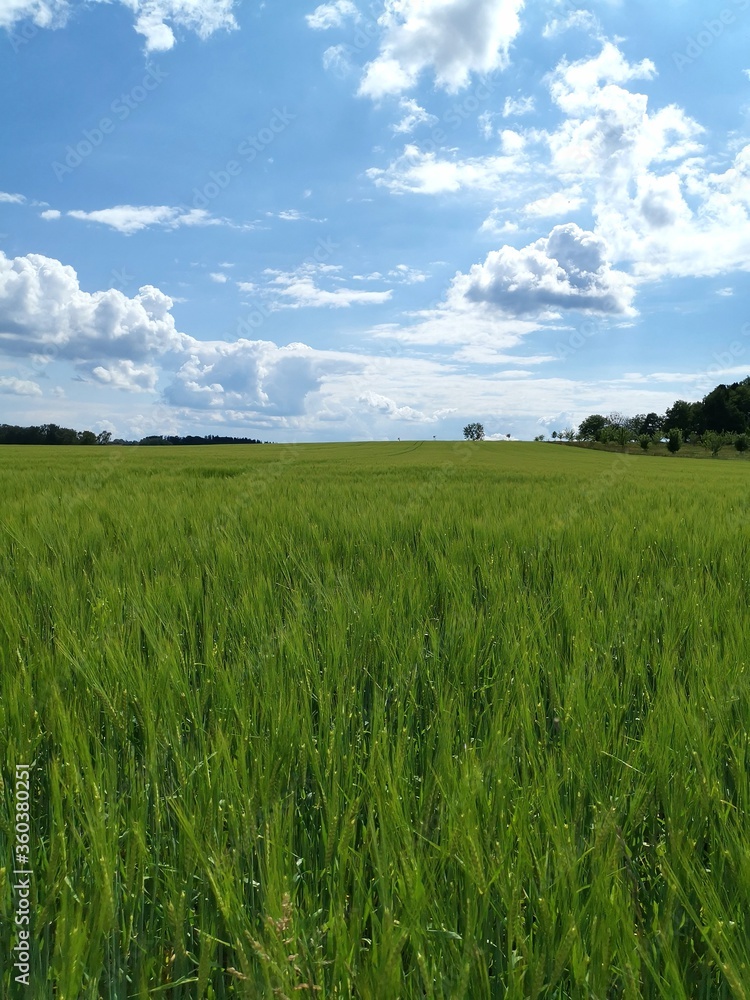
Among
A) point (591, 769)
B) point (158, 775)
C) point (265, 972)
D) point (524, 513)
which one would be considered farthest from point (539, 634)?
point (524, 513)

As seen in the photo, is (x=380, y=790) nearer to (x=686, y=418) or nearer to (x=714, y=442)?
(x=714, y=442)

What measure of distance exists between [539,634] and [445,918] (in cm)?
117

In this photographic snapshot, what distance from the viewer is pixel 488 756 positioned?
1267 mm

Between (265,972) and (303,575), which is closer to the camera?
(265,972)

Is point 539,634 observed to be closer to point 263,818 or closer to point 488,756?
point 488,756

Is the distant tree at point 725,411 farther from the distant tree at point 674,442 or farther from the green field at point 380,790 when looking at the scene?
the green field at point 380,790

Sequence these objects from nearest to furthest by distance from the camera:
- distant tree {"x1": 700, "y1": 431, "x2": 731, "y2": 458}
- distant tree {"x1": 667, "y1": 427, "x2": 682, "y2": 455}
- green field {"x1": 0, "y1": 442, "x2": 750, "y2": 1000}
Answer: green field {"x1": 0, "y1": 442, "x2": 750, "y2": 1000} → distant tree {"x1": 700, "y1": 431, "x2": 731, "y2": 458} → distant tree {"x1": 667, "y1": 427, "x2": 682, "y2": 455}

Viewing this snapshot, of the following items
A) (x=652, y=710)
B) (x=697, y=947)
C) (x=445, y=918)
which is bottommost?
(x=697, y=947)

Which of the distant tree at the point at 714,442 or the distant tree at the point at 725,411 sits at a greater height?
the distant tree at the point at 725,411

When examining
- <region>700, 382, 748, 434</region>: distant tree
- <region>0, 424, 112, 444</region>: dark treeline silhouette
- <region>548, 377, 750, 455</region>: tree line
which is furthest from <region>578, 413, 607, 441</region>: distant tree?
<region>0, 424, 112, 444</region>: dark treeline silhouette

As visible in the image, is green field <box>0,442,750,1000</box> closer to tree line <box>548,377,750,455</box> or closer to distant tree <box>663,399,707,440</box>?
tree line <box>548,377,750,455</box>

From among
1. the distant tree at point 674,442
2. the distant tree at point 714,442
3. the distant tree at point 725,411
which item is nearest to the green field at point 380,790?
the distant tree at point 674,442

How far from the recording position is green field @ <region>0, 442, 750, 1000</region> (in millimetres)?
873

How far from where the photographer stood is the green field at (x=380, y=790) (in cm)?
87
